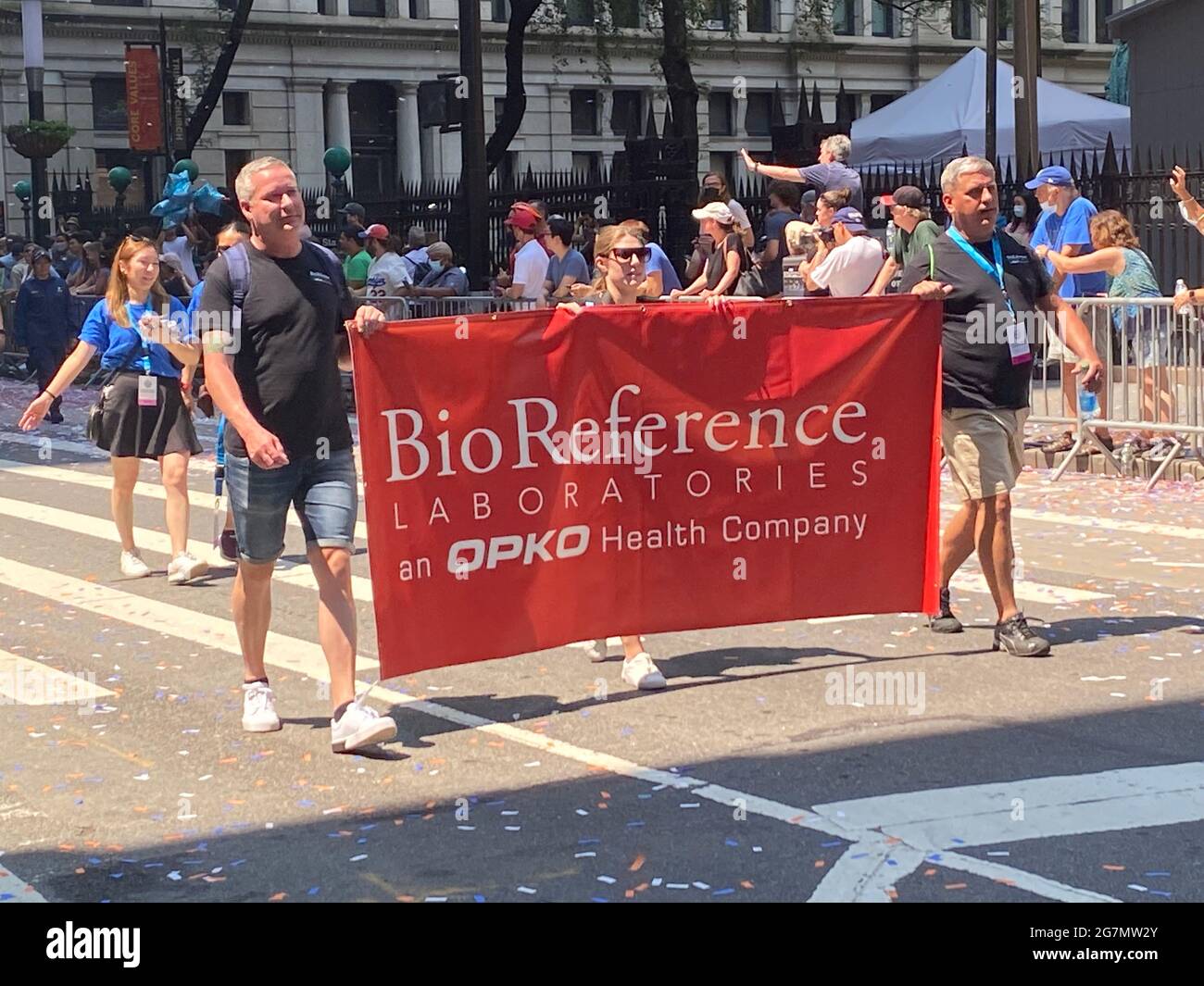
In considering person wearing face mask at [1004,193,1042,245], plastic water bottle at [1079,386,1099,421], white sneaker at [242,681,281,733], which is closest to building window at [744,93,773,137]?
person wearing face mask at [1004,193,1042,245]

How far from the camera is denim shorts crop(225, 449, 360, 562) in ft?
22.7

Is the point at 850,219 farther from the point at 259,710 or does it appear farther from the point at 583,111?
the point at 583,111

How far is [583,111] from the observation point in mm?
63031

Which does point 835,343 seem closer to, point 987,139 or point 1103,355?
point 1103,355

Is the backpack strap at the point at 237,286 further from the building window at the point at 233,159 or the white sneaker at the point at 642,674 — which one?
the building window at the point at 233,159

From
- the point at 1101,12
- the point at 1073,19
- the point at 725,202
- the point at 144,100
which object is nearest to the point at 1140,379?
the point at 725,202

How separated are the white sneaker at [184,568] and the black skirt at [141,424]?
580 millimetres

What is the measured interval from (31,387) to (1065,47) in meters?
50.1

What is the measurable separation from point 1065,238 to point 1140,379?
1929 mm

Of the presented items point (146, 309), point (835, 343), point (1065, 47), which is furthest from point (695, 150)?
point (1065, 47)

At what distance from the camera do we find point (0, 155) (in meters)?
51.4

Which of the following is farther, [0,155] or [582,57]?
[582,57]

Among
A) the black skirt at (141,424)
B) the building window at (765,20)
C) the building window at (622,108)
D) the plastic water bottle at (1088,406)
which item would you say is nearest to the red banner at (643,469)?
the black skirt at (141,424)

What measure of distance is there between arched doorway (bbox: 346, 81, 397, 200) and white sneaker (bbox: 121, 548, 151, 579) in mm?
48882
